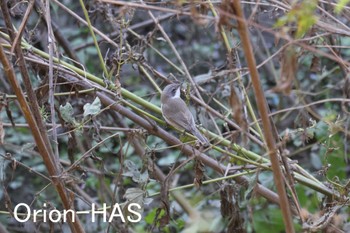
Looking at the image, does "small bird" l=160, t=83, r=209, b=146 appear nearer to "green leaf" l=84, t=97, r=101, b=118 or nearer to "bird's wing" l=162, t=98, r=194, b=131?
"bird's wing" l=162, t=98, r=194, b=131

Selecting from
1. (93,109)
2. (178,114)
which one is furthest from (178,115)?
(93,109)

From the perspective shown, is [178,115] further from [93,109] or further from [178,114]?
[93,109]

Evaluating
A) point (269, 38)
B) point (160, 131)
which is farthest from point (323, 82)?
point (160, 131)

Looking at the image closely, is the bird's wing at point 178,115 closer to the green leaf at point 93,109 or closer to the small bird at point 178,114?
the small bird at point 178,114

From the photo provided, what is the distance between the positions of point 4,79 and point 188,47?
169 cm

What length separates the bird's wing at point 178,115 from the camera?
103 inches

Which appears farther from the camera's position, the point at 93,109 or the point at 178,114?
the point at 178,114

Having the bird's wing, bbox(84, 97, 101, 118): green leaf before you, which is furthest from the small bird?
bbox(84, 97, 101, 118): green leaf

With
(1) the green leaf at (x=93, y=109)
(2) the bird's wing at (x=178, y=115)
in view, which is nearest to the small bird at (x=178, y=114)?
(2) the bird's wing at (x=178, y=115)

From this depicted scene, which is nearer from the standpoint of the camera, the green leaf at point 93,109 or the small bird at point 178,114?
the green leaf at point 93,109

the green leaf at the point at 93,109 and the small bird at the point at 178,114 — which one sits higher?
the green leaf at the point at 93,109

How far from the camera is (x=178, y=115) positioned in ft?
8.56

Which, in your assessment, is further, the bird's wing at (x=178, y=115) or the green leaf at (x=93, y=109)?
the bird's wing at (x=178, y=115)

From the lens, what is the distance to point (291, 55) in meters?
1.30
